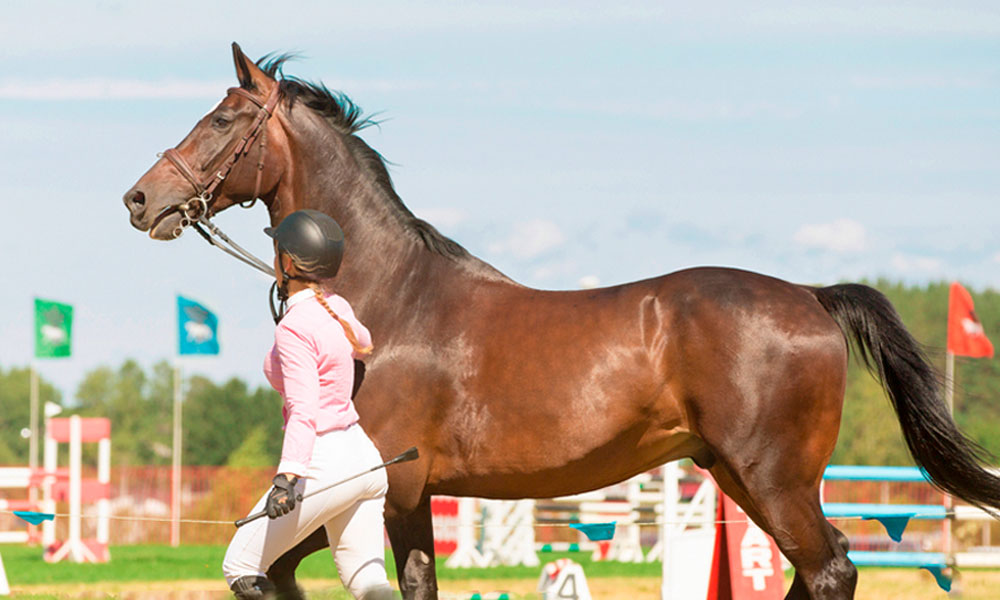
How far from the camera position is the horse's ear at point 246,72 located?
18.8 feet

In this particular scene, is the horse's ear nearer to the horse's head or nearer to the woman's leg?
the horse's head

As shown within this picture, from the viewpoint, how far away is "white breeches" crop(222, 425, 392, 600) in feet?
13.6

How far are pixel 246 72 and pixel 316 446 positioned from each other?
2272 millimetres

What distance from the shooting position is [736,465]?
5.32 metres

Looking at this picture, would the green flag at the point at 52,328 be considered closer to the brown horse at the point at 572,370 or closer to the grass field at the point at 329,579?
the grass field at the point at 329,579

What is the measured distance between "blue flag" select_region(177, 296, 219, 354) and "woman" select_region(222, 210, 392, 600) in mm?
18168

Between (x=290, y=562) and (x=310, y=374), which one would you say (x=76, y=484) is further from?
(x=310, y=374)

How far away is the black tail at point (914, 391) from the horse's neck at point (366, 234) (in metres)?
1.67

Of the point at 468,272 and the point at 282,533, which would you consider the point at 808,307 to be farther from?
the point at 282,533

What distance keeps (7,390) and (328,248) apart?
7367 cm

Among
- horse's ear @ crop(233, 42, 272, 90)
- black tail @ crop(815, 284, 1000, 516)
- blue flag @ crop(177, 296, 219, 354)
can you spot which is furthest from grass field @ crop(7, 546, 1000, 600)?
blue flag @ crop(177, 296, 219, 354)

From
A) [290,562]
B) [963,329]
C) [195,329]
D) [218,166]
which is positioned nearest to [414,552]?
[290,562]

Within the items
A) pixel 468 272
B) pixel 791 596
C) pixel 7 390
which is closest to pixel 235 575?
pixel 468 272

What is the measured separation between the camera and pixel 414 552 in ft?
17.9
